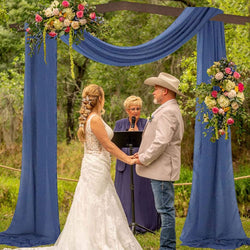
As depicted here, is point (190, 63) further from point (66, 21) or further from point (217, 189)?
point (66, 21)

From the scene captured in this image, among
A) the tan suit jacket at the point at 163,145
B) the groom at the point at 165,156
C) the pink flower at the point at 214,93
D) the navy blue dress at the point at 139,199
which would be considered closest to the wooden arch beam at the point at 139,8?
the pink flower at the point at 214,93

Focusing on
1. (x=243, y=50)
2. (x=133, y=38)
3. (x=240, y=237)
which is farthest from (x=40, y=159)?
(x=133, y=38)

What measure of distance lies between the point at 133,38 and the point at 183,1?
1638 mm

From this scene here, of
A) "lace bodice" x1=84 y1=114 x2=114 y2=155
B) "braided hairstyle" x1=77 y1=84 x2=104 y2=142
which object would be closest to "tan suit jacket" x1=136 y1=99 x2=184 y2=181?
"lace bodice" x1=84 y1=114 x2=114 y2=155

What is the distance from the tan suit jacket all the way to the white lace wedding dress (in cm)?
49

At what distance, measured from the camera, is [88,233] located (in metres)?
5.00

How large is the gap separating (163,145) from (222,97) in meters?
1.19

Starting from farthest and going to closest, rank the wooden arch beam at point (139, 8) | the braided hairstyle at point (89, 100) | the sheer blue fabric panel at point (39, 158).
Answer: the sheer blue fabric panel at point (39, 158) < the wooden arch beam at point (139, 8) < the braided hairstyle at point (89, 100)

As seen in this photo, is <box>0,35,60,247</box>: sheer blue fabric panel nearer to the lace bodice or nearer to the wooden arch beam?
the wooden arch beam

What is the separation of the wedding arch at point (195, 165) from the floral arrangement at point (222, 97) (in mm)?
459

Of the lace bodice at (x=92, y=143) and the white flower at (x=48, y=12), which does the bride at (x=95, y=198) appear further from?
the white flower at (x=48, y=12)

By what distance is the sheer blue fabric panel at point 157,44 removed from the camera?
610 centimetres

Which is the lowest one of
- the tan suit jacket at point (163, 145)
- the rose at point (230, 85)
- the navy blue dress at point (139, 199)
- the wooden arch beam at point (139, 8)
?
the navy blue dress at point (139, 199)

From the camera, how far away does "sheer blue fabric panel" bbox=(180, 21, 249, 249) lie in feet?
20.2
